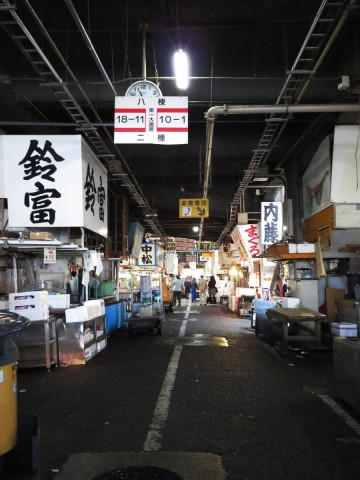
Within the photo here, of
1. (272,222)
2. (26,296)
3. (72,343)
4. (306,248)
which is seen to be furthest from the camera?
(272,222)

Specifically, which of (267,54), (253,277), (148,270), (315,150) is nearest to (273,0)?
(267,54)

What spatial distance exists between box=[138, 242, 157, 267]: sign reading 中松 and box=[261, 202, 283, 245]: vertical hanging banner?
34.5 ft

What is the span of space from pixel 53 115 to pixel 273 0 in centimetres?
831

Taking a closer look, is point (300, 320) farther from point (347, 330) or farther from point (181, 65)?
point (181, 65)

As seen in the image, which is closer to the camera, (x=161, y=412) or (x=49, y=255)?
(x=161, y=412)

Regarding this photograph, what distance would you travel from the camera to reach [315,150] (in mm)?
14500

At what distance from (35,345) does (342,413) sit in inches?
261

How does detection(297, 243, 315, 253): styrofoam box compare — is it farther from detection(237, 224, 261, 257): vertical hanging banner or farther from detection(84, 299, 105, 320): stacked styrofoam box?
detection(237, 224, 261, 257): vertical hanging banner

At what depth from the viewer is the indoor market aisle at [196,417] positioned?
4270mm

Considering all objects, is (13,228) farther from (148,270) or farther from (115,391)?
(148,270)

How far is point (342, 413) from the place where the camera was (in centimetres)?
580

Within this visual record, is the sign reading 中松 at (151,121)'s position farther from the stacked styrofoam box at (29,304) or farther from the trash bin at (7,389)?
the trash bin at (7,389)

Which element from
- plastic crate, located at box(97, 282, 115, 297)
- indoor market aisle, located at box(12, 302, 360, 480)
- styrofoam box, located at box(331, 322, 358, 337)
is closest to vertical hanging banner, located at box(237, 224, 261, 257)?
plastic crate, located at box(97, 282, 115, 297)

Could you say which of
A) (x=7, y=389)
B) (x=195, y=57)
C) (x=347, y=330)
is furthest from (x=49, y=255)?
(x=347, y=330)
